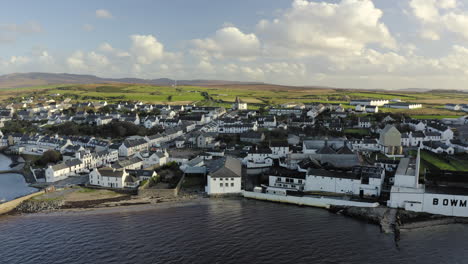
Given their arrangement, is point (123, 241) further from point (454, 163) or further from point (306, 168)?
point (454, 163)

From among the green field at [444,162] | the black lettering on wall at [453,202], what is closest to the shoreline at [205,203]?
the black lettering on wall at [453,202]

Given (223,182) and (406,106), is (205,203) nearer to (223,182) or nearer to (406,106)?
(223,182)

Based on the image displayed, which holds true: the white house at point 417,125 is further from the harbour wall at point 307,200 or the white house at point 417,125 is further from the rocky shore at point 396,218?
the harbour wall at point 307,200

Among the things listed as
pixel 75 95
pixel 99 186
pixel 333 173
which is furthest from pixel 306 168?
pixel 75 95

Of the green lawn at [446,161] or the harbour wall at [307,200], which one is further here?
the green lawn at [446,161]

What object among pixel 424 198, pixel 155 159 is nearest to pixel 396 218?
pixel 424 198

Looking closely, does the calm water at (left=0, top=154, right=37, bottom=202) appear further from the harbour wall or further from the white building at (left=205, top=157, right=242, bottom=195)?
the harbour wall
